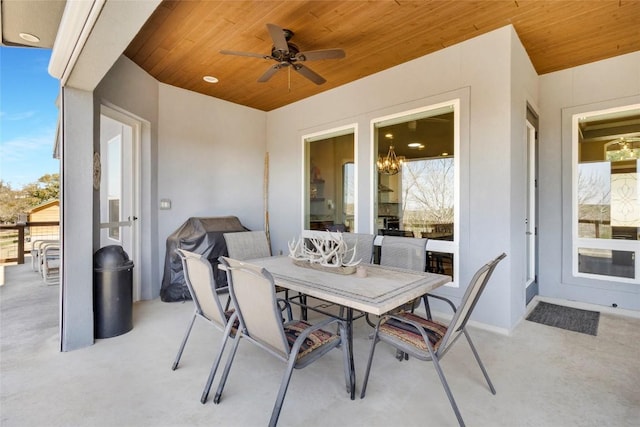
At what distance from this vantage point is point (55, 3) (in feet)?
7.03

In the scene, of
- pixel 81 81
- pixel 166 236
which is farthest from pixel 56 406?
pixel 166 236

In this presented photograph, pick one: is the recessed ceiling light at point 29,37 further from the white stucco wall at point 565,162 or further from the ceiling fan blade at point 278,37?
the white stucco wall at point 565,162

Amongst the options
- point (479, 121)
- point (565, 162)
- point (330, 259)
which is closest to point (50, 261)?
point (330, 259)

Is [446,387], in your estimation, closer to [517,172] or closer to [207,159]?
[517,172]

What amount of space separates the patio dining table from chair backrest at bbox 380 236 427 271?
311 mm

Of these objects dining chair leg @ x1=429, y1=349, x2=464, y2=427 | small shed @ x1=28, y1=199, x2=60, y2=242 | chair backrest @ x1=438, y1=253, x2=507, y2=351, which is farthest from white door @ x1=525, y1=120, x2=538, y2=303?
small shed @ x1=28, y1=199, x2=60, y2=242

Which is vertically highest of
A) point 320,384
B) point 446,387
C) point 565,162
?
point 565,162

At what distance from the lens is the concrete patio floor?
178cm

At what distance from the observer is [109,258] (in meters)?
2.90

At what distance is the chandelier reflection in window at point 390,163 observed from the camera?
409cm

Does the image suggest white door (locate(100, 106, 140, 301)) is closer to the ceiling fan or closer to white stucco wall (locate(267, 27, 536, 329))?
the ceiling fan

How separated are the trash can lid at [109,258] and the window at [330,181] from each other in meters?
2.70

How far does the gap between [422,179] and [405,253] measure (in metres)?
1.43

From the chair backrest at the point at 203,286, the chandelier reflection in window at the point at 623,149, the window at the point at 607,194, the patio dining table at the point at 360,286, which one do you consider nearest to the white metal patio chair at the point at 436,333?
the patio dining table at the point at 360,286
